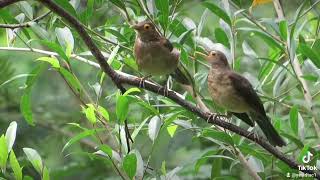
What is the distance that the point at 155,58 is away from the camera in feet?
15.2

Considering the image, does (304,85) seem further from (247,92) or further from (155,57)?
(155,57)

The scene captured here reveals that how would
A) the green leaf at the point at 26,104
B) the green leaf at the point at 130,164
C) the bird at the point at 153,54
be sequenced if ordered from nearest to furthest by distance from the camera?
1. the green leaf at the point at 130,164
2. the green leaf at the point at 26,104
3. the bird at the point at 153,54

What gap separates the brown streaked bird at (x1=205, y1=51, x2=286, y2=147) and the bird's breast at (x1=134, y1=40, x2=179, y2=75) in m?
0.25

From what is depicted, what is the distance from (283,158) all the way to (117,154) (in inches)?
32.6

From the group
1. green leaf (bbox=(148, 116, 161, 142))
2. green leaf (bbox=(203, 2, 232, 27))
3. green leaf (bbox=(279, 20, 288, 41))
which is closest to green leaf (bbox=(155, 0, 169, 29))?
green leaf (bbox=(203, 2, 232, 27))

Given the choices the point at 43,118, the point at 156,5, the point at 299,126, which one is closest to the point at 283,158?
the point at 299,126

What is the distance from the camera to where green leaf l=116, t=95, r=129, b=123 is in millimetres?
3242

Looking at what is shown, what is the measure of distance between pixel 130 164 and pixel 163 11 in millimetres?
945

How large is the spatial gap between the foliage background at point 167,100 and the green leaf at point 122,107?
0.11ft

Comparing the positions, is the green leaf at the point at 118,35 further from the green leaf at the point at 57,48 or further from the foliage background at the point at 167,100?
the green leaf at the point at 57,48

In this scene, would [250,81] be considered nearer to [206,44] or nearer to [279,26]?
[206,44]

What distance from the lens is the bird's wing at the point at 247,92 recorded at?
4.00m

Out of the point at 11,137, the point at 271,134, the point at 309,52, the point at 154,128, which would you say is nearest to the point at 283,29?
the point at 309,52

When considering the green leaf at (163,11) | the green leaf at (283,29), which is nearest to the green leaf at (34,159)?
the green leaf at (163,11)
